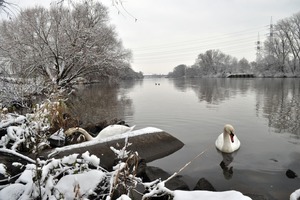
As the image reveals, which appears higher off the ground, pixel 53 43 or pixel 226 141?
pixel 53 43

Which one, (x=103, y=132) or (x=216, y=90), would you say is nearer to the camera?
(x=103, y=132)

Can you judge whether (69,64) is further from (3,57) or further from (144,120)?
(144,120)

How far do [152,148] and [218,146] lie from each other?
2.04 meters

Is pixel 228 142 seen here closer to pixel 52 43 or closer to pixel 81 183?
pixel 81 183

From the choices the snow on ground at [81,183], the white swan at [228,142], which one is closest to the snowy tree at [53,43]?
the white swan at [228,142]

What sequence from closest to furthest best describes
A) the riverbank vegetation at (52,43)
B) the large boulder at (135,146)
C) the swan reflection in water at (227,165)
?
the large boulder at (135,146) → the swan reflection in water at (227,165) → the riverbank vegetation at (52,43)

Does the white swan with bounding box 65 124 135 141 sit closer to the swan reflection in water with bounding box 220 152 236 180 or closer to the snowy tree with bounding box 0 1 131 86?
the swan reflection in water with bounding box 220 152 236 180

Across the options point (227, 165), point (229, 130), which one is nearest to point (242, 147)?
point (229, 130)

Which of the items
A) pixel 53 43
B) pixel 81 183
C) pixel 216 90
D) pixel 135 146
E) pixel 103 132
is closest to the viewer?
pixel 81 183

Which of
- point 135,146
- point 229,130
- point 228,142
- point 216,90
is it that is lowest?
point 216,90

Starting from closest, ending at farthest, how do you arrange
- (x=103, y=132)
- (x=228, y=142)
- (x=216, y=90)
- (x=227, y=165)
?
(x=227, y=165), (x=228, y=142), (x=103, y=132), (x=216, y=90)

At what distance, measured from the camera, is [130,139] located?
6.64 meters

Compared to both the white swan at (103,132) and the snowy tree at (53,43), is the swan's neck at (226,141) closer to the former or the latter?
the white swan at (103,132)

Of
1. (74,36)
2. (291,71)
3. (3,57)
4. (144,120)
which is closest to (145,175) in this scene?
(144,120)
